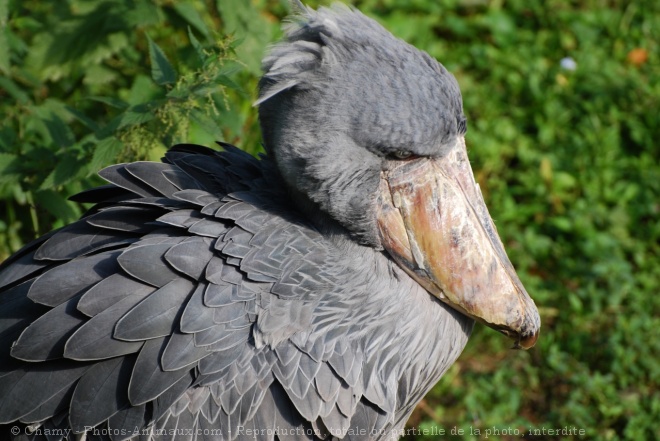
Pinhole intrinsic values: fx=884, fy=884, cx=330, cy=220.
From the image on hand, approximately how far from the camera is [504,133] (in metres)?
4.64

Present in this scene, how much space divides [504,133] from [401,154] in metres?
2.31

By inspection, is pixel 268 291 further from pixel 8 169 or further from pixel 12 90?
A: pixel 12 90

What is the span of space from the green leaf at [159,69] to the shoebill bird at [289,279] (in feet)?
1.45

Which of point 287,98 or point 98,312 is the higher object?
point 287,98

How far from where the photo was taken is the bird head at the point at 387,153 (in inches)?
93.4

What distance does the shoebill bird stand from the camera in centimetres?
232

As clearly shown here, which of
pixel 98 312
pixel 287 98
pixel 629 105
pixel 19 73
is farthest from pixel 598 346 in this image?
pixel 19 73

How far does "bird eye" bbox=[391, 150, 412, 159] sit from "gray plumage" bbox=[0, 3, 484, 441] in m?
0.01

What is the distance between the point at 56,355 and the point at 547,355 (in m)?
2.25

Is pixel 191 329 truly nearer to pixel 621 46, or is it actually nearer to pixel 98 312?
pixel 98 312

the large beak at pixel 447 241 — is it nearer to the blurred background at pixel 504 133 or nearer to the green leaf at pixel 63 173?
the blurred background at pixel 504 133

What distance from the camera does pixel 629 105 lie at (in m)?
4.77

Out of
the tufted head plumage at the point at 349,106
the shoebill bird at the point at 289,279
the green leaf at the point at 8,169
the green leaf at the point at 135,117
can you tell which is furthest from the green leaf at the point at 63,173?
the tufted head plumage at the point at 349,106

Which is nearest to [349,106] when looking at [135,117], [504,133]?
[135,117]
